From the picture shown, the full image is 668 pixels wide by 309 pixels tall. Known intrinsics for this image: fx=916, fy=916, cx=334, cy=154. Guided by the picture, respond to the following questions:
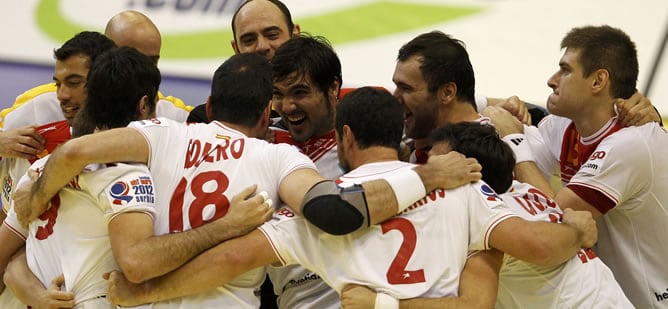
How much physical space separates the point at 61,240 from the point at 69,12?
5733 mm

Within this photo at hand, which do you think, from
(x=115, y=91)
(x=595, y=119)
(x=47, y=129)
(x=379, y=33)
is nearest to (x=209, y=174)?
(x=115, y=91)

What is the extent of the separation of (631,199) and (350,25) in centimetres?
457

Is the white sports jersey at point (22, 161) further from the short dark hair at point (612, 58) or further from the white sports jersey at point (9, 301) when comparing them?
the short dark hair at point (612, 58)

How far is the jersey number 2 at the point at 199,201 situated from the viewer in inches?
167

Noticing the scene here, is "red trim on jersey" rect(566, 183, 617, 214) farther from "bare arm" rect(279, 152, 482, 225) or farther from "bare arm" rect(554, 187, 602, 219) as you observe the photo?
"bare arm" rect(279, 152, 482, 225)

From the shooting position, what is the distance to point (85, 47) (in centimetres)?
542

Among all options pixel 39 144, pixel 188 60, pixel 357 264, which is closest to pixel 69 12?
pixel 188 60

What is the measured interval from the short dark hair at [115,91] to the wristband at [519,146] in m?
2.06

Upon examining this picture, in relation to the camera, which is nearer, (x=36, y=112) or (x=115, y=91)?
(x=115, y=91)

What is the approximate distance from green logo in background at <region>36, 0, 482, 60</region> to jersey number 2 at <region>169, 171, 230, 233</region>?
4.94m

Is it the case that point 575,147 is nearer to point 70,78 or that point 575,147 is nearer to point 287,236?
point 287,236

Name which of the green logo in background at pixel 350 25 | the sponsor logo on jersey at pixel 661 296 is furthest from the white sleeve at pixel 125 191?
the green logo in background at pixel 350 25

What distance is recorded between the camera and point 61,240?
14.4 ft

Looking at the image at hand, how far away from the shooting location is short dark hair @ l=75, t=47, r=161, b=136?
14.6 ft
